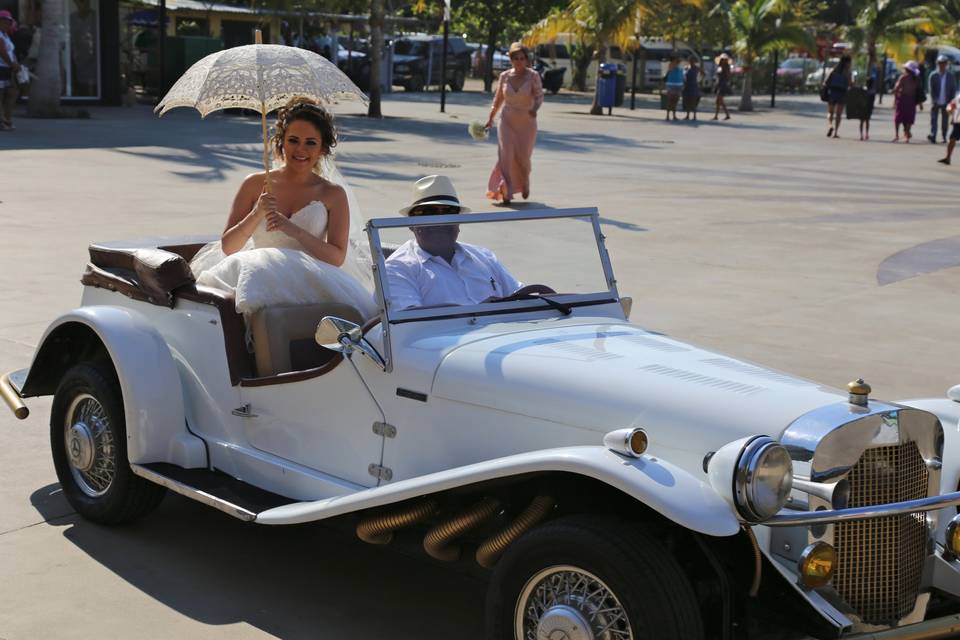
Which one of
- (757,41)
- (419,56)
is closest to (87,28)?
(419,56)

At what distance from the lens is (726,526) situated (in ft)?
10.2

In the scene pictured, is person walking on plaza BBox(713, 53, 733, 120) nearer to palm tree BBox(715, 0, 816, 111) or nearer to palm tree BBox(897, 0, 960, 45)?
palm tree BBox(715, 0, 816, 111)

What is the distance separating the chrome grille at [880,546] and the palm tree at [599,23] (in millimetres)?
28795

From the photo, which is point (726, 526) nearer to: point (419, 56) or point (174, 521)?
point (174, 521)

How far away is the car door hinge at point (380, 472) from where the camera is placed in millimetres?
4109

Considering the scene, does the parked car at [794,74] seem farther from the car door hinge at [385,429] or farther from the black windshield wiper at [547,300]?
the car door hinge at [385,429]

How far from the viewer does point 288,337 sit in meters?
4.66

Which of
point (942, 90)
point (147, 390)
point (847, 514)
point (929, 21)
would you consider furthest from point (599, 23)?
point (847, 514)

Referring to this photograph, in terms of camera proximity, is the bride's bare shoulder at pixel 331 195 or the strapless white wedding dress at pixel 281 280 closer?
the strapless white wedding dress at pixel 281 280

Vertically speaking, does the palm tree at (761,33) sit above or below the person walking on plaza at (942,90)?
above

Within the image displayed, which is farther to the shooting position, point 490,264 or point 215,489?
point 490,264

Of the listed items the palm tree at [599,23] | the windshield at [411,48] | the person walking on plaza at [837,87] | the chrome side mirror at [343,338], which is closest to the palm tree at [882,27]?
the palm tree at [599,23]

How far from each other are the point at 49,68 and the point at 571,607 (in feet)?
71.0

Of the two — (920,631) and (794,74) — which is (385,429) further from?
(794,74)
